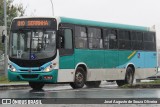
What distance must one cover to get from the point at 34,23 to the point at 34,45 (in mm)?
1089

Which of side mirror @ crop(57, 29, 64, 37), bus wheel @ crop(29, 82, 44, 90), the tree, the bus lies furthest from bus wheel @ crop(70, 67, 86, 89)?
the tree

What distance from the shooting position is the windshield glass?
23688 millimetres

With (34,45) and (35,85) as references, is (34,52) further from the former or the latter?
(35,85)

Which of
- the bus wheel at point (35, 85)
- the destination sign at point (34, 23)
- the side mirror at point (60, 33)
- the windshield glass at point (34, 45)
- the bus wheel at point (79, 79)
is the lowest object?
the bus wheel at point (35, 85)

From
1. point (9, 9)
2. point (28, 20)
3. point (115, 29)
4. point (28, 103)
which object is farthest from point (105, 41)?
point (9, 9)

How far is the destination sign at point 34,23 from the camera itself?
24.1 meters

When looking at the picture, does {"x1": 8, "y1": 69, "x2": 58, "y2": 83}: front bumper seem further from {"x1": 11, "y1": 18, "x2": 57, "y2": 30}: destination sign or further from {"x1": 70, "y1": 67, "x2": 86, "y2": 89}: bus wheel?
{"x1": 11, "y1": 18, "x2": 57, "y2": 30}: destination sign

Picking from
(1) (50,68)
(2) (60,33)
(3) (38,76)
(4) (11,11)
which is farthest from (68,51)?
(4) (11,11)

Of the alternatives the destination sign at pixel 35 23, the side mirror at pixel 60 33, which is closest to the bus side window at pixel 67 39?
the side mirror at pixel 60 33

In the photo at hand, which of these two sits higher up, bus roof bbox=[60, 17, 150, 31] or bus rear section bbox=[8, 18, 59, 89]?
bus roof bbox=[60, 17, 150, 31]

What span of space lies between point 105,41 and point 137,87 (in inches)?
178

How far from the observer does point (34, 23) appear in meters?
24.3

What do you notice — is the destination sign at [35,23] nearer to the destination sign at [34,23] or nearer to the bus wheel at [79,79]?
the destination sign at [34,23]

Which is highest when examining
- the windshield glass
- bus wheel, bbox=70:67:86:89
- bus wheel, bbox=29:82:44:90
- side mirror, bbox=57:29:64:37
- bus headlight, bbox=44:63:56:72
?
side mirror, bbox=57:29:64:37
